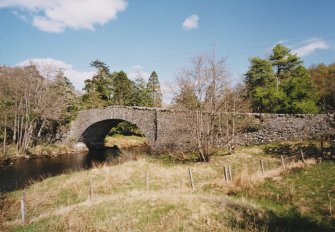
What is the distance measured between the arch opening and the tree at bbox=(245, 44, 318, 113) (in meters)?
16.3

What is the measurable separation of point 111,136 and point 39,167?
2108cm

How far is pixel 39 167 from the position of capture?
26531 millimetres

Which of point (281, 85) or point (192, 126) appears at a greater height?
point (281, 85)

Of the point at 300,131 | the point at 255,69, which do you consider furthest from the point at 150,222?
the point at 255,69

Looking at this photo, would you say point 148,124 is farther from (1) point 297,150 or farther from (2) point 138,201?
(2) point 138,201

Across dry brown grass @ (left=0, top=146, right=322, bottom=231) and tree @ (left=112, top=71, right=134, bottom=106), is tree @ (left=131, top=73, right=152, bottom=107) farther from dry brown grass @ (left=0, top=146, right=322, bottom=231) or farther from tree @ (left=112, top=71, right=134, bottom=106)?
dry brown grass @ (left=0, top=146, right=322, bottom=231)

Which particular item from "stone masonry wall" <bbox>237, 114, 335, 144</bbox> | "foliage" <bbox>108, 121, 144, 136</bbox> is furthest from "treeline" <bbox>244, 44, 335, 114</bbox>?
"foliage" <bbox>108, 121, 144, 136</bbox>

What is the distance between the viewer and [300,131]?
907 inches

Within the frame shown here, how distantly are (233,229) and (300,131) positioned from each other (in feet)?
59.2

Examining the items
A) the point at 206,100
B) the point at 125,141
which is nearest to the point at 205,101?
the point at 206,100

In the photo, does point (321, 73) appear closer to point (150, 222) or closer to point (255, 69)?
point (255, 69)

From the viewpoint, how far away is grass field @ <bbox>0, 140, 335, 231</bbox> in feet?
26.4

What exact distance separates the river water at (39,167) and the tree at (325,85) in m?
28.9

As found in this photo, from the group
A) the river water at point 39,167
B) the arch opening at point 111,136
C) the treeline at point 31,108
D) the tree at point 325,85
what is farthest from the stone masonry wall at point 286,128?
the tree at point 325,85
